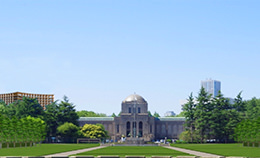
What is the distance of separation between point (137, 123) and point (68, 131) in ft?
162

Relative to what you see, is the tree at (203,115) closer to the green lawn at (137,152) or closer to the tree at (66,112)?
the tree at (66,112)

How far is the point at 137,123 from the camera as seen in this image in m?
159

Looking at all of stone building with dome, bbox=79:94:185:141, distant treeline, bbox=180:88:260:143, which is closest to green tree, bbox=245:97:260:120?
distant treeline, bbox=180:88:260:143

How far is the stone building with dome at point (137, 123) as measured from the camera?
518 ft

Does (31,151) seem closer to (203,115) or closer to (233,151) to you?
Answer: (233,151)

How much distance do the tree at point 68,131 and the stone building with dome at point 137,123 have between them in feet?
137

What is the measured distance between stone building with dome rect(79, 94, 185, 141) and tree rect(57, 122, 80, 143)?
41.8 metres

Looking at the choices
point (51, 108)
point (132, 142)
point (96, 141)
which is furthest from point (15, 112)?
point (132, 142)

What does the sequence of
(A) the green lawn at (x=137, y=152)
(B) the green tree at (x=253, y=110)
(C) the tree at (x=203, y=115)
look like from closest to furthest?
1. (A) the green lawn at (x=137, y=152)
2. (C) the tree at (x=203, y=115)
3. (B) the green tree at (x=253, y=110)

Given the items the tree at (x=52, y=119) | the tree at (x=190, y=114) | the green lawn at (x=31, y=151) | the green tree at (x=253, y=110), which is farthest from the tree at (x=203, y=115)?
the green lawn at (x=31, y=151)

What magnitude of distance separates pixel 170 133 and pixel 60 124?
181ft

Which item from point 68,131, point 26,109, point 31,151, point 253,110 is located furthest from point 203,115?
point 31,151

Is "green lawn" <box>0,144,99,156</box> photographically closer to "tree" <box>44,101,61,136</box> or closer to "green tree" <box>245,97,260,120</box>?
"tree" <box>44,101,61,136</box>

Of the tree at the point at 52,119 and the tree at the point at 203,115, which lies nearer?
the tree at the point at 203,115
